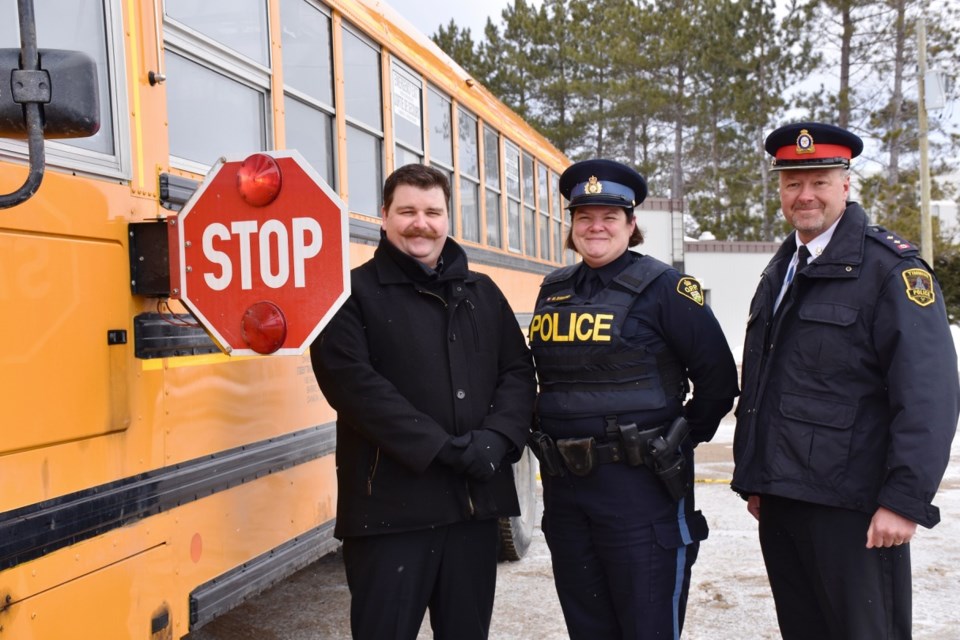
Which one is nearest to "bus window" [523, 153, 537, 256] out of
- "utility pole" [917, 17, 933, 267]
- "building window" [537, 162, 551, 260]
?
"building window" [537, 162, 551, 260]

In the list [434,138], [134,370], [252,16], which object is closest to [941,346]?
[134,370]

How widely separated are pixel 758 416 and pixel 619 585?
0.60 metres

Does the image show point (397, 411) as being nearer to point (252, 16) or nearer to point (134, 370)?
point (134, 370)

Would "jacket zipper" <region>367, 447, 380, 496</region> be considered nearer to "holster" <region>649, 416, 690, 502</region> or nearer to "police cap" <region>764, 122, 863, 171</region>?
"holster" <region>649, 416, 690, 502</region>

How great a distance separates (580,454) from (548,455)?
12 centimetres

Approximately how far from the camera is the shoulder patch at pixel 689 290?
2613mm

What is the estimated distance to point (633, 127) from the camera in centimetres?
2889

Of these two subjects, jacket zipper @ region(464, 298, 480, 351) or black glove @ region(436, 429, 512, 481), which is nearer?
black glove @ region(436, 429, 512, 481)

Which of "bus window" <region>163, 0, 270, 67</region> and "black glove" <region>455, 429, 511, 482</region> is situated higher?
A: "bus window" <region>163, 0, 270, 67</region>

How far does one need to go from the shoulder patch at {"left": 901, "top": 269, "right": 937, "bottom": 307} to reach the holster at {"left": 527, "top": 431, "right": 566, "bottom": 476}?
101 cm

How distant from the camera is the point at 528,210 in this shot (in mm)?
6406

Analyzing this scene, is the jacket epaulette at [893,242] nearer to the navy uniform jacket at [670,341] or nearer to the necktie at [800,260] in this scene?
the necktie at [800,260]

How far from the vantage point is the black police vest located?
2.56 meters

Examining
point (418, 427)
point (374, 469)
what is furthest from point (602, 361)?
point (374, 469)
